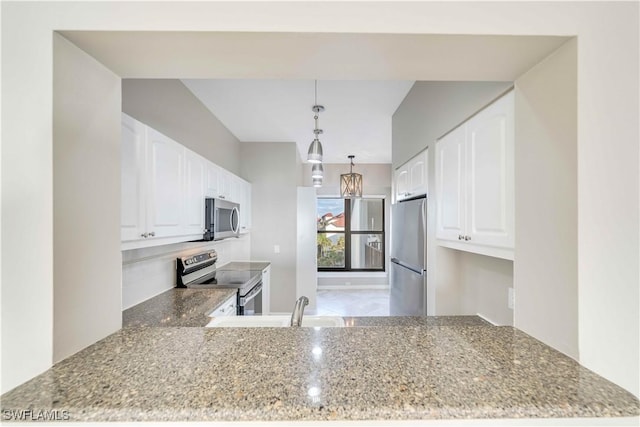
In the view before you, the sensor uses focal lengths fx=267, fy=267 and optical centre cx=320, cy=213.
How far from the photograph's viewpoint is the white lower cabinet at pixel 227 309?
1946 millimetres

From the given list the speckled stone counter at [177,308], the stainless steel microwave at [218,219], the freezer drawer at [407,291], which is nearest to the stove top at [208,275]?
the speckled stone counter at [177,308]

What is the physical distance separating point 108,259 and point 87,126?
1.43 feet

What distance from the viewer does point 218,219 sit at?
8.16ft

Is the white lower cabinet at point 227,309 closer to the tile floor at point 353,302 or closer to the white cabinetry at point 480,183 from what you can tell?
the white cabinetry at point 480,183

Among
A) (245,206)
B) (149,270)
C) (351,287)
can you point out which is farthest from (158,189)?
(351,287)

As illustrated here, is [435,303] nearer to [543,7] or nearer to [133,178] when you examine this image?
[543,7]

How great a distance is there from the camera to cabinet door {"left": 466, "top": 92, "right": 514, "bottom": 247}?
1.17 meters

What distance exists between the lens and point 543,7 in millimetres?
761

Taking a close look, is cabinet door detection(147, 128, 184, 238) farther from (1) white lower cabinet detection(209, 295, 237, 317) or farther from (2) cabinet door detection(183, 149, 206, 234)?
(1) white lower cabinet detection(209, 295, 237, 317)

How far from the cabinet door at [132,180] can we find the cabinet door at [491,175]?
5.87ft

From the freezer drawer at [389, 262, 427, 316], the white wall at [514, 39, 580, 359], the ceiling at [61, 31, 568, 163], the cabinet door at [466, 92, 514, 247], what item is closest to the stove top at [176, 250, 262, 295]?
the freezer drawer at [389, 262, 427, 316]

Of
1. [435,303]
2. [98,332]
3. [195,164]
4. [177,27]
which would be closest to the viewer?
[177,27]

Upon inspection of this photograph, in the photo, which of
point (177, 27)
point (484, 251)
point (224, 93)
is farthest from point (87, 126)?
point (224, 93)

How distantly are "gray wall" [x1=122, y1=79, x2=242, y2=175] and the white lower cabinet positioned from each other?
1.47 meters
